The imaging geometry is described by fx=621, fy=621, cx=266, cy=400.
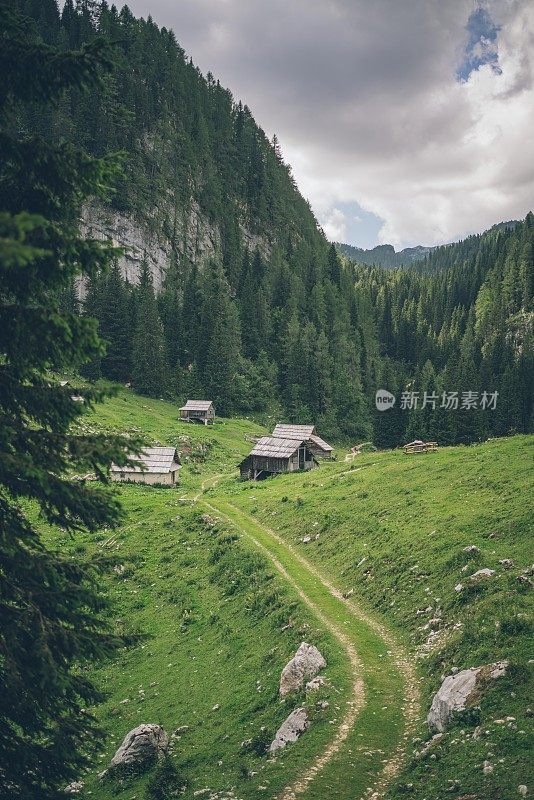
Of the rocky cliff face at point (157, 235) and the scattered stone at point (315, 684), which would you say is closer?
the scattered stone at point (315, 684)

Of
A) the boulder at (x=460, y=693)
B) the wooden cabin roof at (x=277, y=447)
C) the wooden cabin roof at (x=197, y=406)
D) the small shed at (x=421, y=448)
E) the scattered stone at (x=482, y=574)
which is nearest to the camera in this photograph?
the boulder at (x=460, y=693)

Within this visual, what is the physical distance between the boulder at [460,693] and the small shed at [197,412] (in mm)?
84688

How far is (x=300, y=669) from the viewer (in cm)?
2158

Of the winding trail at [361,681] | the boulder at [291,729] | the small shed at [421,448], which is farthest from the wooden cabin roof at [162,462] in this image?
the boulder at [291,729]

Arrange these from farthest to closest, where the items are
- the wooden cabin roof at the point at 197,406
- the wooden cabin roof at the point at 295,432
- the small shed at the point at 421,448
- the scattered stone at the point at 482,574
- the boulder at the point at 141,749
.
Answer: the wooden cabin roof at the point at 197,406
the wooden cabin roof at the point at 295,432
the small shed at the point at 421,448
the scattered stone at the point at 482,574
the boulder at the point at 141,749

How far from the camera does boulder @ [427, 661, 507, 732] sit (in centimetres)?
1645

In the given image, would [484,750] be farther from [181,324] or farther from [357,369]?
[357,369]

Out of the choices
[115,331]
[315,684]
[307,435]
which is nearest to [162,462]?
[307,435]

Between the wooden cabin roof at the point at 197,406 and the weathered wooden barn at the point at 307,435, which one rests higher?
the wooden cabin roof at the point at 197,406

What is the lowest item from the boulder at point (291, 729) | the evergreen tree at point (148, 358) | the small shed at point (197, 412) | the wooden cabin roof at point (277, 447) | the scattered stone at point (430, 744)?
the boulder at point (291, 729)

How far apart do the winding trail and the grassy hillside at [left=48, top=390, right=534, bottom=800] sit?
3.9 inches

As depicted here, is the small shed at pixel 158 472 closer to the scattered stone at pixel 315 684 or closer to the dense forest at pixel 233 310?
the dense forest at pixel 233 310

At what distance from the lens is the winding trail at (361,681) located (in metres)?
15.6

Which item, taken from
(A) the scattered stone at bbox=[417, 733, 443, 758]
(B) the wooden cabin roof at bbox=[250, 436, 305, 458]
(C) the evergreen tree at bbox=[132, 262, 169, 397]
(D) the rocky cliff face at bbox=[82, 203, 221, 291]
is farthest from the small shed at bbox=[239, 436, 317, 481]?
(D) the rocky cliff face at bbox=[82, 203, 221, 291]
